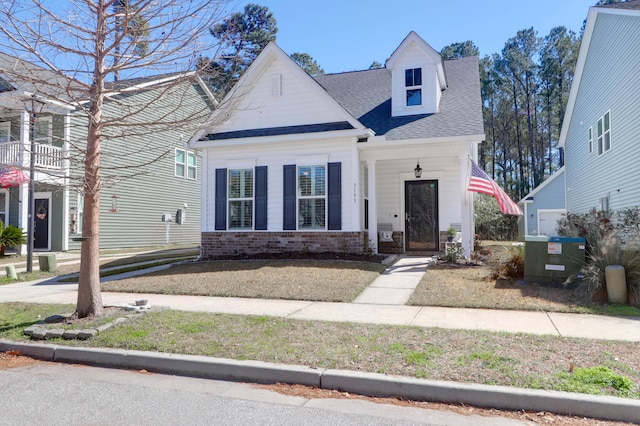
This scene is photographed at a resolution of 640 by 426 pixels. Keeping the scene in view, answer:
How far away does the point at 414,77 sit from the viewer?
13.6 meters

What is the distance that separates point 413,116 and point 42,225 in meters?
15.0

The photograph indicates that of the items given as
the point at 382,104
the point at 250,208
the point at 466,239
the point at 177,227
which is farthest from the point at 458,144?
the point at 177,227

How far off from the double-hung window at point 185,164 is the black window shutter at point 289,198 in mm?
11543

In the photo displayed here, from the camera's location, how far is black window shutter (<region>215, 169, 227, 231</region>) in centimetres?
1323

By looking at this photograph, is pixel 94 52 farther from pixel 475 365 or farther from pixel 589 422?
pixel 589 422

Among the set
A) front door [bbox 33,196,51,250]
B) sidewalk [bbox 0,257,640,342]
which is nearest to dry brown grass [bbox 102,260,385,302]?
sidewalk [bbox 0,257,640,342]

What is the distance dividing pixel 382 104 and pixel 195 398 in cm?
1239

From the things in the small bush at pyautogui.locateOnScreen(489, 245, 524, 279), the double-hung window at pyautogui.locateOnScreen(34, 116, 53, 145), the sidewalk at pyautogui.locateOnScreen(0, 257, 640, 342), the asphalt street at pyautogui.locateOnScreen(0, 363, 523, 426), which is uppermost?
the double-hung window at pyautogui.locateOnScreen(34, 116, 53, 145)

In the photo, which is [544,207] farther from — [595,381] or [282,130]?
[595,381]

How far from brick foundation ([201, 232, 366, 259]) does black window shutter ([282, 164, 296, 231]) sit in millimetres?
284

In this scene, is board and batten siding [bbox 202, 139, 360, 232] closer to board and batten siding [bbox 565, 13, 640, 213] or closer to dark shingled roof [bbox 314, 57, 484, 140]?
dark shingled roof [bbox 314, 57, 484, 140]

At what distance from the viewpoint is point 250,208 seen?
13141 millimetres

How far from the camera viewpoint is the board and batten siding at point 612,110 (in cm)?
1178


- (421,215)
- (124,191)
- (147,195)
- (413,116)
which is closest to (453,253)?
(421,215)
